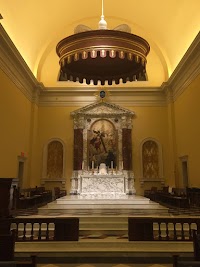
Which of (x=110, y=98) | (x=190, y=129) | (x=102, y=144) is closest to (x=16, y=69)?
(x=110, y=98)

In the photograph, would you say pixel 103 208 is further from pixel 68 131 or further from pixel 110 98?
pixel 110 98

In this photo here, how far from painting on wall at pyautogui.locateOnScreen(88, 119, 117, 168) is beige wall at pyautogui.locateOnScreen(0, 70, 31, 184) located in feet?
11.2

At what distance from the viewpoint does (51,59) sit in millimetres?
15625

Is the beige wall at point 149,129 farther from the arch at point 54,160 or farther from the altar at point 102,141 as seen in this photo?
the arch at point 54,160

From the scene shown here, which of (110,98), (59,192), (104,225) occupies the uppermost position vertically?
(110,98)

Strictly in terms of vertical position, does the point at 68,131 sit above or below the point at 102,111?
below

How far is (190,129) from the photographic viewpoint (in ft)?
40.1

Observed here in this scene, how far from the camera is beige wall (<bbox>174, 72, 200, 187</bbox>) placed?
11391 millimetres

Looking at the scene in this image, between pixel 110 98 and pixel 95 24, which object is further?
pixel 110 98

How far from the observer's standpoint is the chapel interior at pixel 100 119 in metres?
10.8

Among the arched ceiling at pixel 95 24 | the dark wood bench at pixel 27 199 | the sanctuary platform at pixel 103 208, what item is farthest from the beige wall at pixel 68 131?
the sanctuary platform at pixel 103 208

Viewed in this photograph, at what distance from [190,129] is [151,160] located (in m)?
3.41

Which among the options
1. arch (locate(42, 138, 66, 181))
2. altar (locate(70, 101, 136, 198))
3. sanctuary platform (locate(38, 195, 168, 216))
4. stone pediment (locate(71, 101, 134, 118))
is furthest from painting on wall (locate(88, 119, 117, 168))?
sanctuary platform (locate(38, 195, 168, 216))

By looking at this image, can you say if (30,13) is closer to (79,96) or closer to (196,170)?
(79,96)
